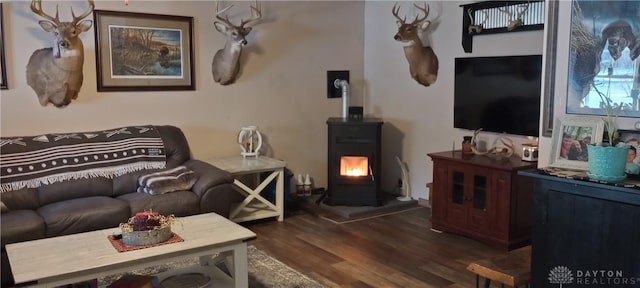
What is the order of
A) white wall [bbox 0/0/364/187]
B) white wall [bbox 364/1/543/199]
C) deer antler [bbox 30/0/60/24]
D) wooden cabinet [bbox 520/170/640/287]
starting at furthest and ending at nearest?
white wall [bbox 364/1/543/199] < white wall [bbox 0/0/364/187] < deer antler [bbox 30/0/60/24] < wooden cabinet [bbox 520/170/640/287]

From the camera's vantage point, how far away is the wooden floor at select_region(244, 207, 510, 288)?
3.71m

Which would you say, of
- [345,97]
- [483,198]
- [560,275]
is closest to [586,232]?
[560,275]

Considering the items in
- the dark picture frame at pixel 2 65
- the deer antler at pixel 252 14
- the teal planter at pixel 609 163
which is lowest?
the teal planter at pixel 609 163

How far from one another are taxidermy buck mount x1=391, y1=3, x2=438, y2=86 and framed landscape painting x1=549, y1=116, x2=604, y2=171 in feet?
8.84

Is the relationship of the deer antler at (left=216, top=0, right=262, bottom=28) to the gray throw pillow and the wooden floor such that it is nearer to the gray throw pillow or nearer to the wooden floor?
the gray throw pillow

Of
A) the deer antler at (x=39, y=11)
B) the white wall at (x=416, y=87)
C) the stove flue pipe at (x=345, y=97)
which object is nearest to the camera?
the deer antler at (x=39, y=11)

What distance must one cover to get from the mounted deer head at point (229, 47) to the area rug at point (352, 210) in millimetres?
1460

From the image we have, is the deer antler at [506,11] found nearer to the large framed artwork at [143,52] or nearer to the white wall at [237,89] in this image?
the white wall at [237,89]

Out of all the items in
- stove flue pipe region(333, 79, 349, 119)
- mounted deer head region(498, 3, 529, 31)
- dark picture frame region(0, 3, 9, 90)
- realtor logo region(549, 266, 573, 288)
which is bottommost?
realtor logo region(549, 266, 573, 288)

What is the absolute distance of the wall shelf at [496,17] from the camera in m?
4.42

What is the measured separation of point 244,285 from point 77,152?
77.3 inches

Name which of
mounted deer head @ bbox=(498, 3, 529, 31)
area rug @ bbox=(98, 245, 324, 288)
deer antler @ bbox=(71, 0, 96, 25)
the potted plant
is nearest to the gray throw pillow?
area rug @ bbox=(98, 245, 324, 288)

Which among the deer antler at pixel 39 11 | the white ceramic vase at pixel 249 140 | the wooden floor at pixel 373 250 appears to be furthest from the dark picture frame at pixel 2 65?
the wooden floor at pixel 373 250

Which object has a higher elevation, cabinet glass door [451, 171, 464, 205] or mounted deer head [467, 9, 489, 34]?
mounted deer head [467, 9, 489, 34]
